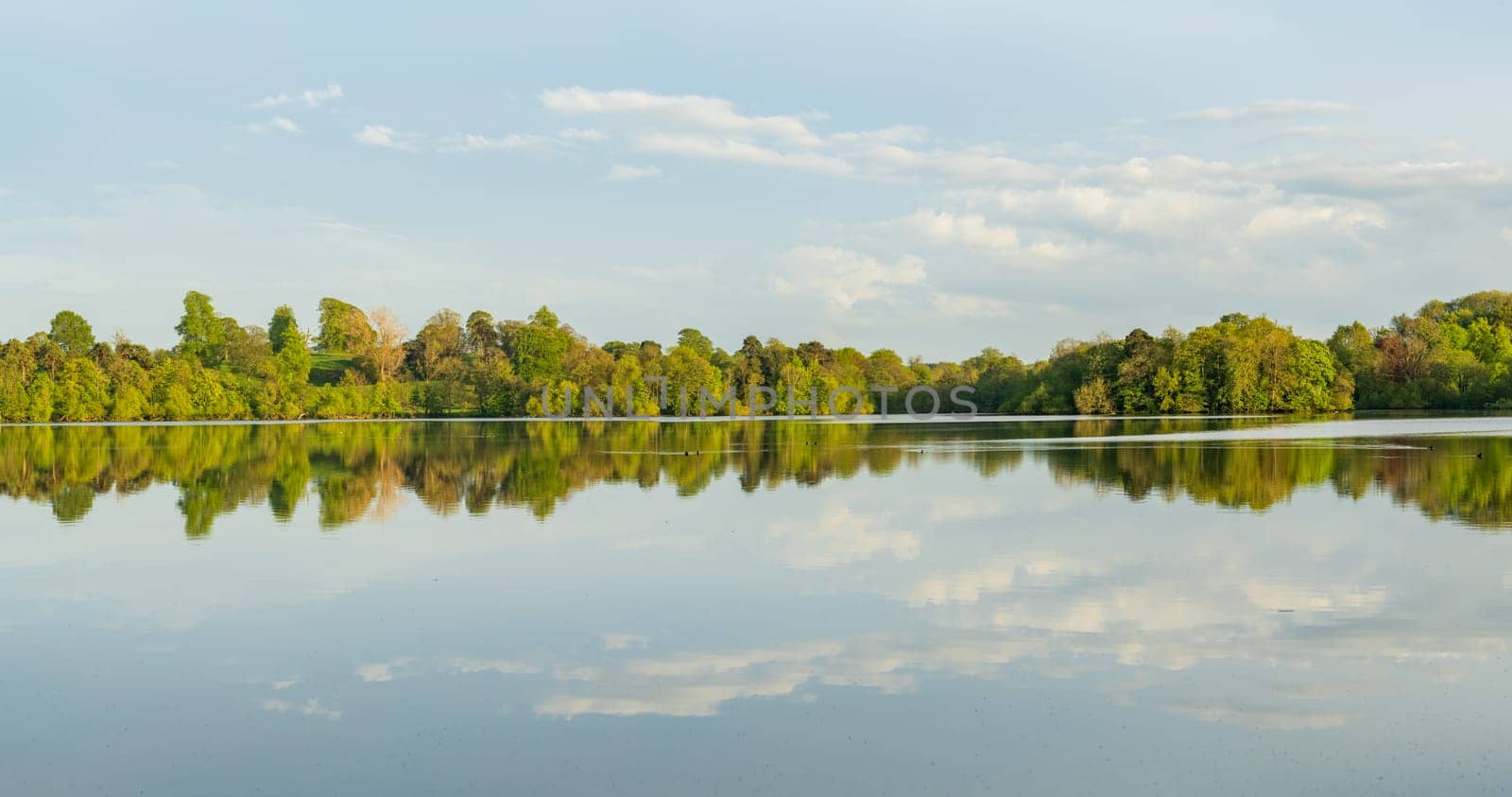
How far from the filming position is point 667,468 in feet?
108

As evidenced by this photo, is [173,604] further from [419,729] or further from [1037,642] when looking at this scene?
[1037,642]

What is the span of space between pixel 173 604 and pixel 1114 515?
1462 cm

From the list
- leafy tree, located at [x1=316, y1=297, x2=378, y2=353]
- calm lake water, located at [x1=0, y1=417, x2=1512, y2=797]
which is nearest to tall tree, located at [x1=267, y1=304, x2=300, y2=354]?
leafy tree, located at [x1=316, y1=297, x2=378, y2=353]

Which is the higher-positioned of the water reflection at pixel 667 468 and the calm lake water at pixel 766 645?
the water reflection at pixel 667 468

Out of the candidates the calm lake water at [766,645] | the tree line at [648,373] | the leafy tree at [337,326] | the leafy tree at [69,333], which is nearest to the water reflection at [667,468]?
the calm lake water at [766,645]

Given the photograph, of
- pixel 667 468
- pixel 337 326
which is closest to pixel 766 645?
pixel 667 468

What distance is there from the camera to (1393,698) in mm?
8586

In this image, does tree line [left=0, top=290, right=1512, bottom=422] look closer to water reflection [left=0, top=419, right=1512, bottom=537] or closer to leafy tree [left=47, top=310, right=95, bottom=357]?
leafy tree [left=47, top=310, right=95, bottom=357]

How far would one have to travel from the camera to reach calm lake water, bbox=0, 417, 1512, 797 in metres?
7.41

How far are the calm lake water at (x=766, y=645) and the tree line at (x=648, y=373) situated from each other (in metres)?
81.0

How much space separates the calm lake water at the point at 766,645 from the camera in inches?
292

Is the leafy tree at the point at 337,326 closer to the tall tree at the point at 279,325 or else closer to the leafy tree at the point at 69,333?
the tall tree at the point at 279,325

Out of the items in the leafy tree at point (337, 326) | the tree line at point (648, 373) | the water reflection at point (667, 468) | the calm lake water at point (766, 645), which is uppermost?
the leafy tree at point (337, 326)

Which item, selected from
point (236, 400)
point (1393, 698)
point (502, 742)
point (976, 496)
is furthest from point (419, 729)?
point (236, 400)
